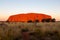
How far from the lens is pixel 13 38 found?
12.2 metres

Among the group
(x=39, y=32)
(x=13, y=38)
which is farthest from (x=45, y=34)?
(x=13, y=38)

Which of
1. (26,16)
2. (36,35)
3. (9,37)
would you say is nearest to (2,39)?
(9,37)

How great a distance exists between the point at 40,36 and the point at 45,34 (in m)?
0.80

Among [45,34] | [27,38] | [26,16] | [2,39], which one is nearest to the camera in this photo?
[27,38]

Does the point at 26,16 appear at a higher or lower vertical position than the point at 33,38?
lower

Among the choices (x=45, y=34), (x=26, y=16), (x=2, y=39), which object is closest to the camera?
(x=2, y=39)

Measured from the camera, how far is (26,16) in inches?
4636

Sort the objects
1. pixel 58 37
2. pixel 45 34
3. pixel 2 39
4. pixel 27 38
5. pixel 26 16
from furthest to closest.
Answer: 1. pixel 26 16
2. pixel 45 34
3. pixel 58 37
4. pixel 2 39
5. pixel 27 38

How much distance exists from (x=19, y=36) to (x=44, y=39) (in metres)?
1.80

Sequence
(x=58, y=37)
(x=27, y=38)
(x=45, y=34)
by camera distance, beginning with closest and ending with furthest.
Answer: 1. (x=27, y=38)
2. (x=58, y=37)
3. (x=45, y=34)

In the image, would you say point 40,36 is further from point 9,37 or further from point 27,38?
point 27,38

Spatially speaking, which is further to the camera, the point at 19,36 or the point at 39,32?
the point at 39,32

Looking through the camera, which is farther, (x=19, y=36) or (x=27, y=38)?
(x=19, y=36)

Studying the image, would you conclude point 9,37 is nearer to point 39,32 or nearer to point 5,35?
point 5,35
